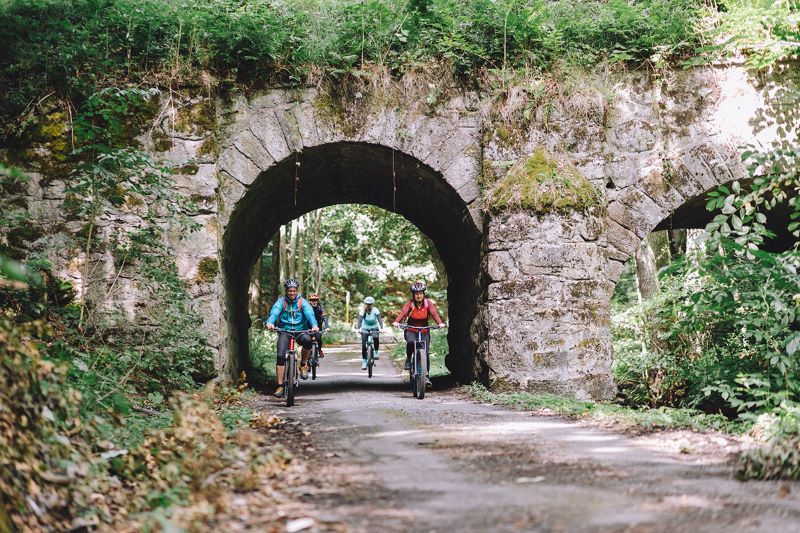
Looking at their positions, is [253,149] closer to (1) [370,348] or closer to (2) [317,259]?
(1) [370,348]

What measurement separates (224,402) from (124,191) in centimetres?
275

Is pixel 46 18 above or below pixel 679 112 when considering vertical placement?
above

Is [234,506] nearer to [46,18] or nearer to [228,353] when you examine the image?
[228,353]

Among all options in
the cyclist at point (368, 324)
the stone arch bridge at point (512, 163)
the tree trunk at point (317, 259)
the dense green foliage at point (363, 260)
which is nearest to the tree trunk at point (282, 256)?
the tree trunk at point (317, 259)

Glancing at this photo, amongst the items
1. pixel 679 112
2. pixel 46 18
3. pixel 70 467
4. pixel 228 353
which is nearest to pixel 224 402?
pixel 228 353

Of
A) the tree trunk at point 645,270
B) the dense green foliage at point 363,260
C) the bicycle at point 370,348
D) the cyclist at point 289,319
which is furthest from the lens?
the dense green foliage at point 363,260

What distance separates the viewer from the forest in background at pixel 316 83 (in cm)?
622

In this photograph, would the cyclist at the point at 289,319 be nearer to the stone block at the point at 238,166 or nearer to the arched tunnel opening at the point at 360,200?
the arched tunnel opening at the point at 360,200

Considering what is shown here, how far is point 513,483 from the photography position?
357 cm

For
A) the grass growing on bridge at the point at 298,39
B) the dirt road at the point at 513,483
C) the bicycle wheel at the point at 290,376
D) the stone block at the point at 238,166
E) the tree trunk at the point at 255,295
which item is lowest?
the dirt road at the point at 513,483

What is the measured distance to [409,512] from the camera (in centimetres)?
309

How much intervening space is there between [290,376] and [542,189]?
373 centimetres

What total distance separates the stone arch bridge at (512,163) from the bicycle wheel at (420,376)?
30.5 inches

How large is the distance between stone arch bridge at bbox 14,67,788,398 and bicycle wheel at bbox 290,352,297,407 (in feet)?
2.86
